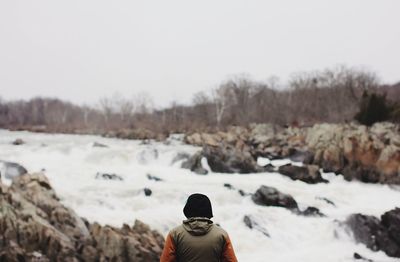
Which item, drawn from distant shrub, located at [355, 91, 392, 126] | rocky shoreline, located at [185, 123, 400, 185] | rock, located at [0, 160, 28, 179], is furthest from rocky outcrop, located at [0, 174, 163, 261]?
distant shrub, located at [355, 91, 392, 126]

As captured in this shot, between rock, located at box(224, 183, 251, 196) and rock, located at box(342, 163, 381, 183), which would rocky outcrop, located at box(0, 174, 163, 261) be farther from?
rock, located at box(342, 163, 381, 183)

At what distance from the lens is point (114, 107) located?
8756cm

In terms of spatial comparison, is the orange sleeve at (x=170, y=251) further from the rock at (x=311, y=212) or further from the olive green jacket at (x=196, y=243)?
the rock at (x=311, y=212)

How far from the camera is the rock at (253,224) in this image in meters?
12.7

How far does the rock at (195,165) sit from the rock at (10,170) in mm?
8013

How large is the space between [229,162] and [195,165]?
186cm

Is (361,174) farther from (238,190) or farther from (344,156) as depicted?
(238,190)

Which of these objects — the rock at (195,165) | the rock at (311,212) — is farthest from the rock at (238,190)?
the rock at (195,165)

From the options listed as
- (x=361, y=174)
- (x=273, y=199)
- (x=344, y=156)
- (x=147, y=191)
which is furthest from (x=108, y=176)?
(x=344, y=156)

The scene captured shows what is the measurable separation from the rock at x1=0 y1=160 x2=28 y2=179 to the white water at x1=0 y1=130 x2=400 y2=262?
106 centimetres

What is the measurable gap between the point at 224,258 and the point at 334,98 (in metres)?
55.6

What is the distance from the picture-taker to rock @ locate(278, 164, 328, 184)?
20.0 m

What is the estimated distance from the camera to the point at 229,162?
877 inches

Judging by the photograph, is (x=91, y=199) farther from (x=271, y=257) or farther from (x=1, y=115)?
(x=1, y=115)
